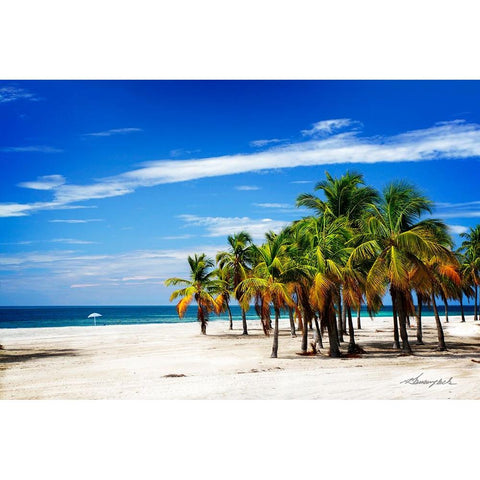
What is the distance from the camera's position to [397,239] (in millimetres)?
10273

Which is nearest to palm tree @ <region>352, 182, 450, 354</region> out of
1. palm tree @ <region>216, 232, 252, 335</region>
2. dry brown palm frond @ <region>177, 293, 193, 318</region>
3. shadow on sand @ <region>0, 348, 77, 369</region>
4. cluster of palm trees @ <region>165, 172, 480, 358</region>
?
cluster of palm trees @ <region>165, 172, 480, 358</region>

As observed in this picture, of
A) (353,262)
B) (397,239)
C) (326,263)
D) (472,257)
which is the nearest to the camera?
(397,239)

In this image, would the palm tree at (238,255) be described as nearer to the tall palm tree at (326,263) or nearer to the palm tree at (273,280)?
the tall palm tree at (326,263)

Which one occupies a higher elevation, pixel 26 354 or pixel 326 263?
pixel 326 263

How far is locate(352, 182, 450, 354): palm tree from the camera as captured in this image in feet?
33.0

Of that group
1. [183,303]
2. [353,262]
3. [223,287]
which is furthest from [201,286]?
[353,262]

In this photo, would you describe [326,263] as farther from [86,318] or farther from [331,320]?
[86,318]

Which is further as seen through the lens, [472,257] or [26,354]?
[472,257]

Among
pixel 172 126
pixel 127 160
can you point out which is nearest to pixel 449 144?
pixel 172 126

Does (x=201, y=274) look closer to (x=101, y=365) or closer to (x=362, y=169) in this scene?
(x=101, y=365)

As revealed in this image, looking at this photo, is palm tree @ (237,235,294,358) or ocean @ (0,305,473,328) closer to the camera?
palm tree @ (237,235,294,358)

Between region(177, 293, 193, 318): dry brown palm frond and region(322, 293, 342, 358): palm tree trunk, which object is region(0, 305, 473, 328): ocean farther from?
region(322, 293, 342, 358): palm tree trunk

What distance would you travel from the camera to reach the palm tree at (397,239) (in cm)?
1005
